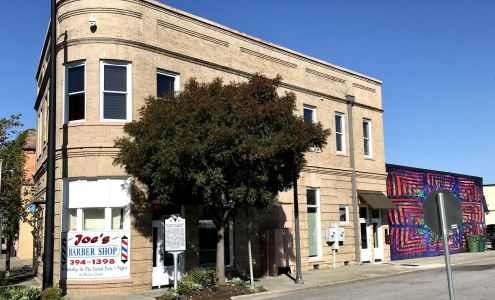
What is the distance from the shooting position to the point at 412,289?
15.2 metres

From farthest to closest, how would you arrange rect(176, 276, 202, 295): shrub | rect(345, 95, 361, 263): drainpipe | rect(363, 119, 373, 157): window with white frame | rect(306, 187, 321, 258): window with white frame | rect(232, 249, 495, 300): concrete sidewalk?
rect(363, 119, 373, 157): window with white frame → rect(345, 95, 361, 263): drainpipe → rect(306, 187, 321, 258): window with white frame → rect(232, 249, 495, 300): concrete sidewalk → rect(176, 276, 202, 295): shrub

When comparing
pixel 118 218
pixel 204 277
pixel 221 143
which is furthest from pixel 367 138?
pixel 221 143

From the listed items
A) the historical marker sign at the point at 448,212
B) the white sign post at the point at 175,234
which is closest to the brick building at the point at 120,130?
the white sign post at the point at 175,234

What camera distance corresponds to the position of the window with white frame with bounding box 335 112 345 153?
25.2m

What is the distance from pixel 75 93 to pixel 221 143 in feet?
20.2

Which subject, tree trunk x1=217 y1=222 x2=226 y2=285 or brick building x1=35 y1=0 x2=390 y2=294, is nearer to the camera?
tree trunk x1=217 y1=222 x2=226 y2=285

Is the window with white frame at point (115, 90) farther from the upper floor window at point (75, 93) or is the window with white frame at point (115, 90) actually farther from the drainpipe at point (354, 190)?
the drainpipe at point (354, 190)

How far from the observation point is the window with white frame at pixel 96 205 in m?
16.2

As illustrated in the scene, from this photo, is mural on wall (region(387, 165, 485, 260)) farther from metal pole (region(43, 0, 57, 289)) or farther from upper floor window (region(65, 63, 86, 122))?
metal pole (region(43, 0, 57, 289))

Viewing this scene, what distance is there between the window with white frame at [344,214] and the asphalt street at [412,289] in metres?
5.13

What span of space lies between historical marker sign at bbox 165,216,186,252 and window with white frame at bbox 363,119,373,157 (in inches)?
568

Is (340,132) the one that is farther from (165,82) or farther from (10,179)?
(10,179)

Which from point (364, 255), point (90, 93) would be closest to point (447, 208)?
point (90, 93)

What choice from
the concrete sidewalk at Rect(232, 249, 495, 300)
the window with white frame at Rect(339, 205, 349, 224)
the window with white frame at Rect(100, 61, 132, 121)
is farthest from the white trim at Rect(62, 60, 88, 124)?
the window with white frame at Rect(339, 205, 349, 224)
